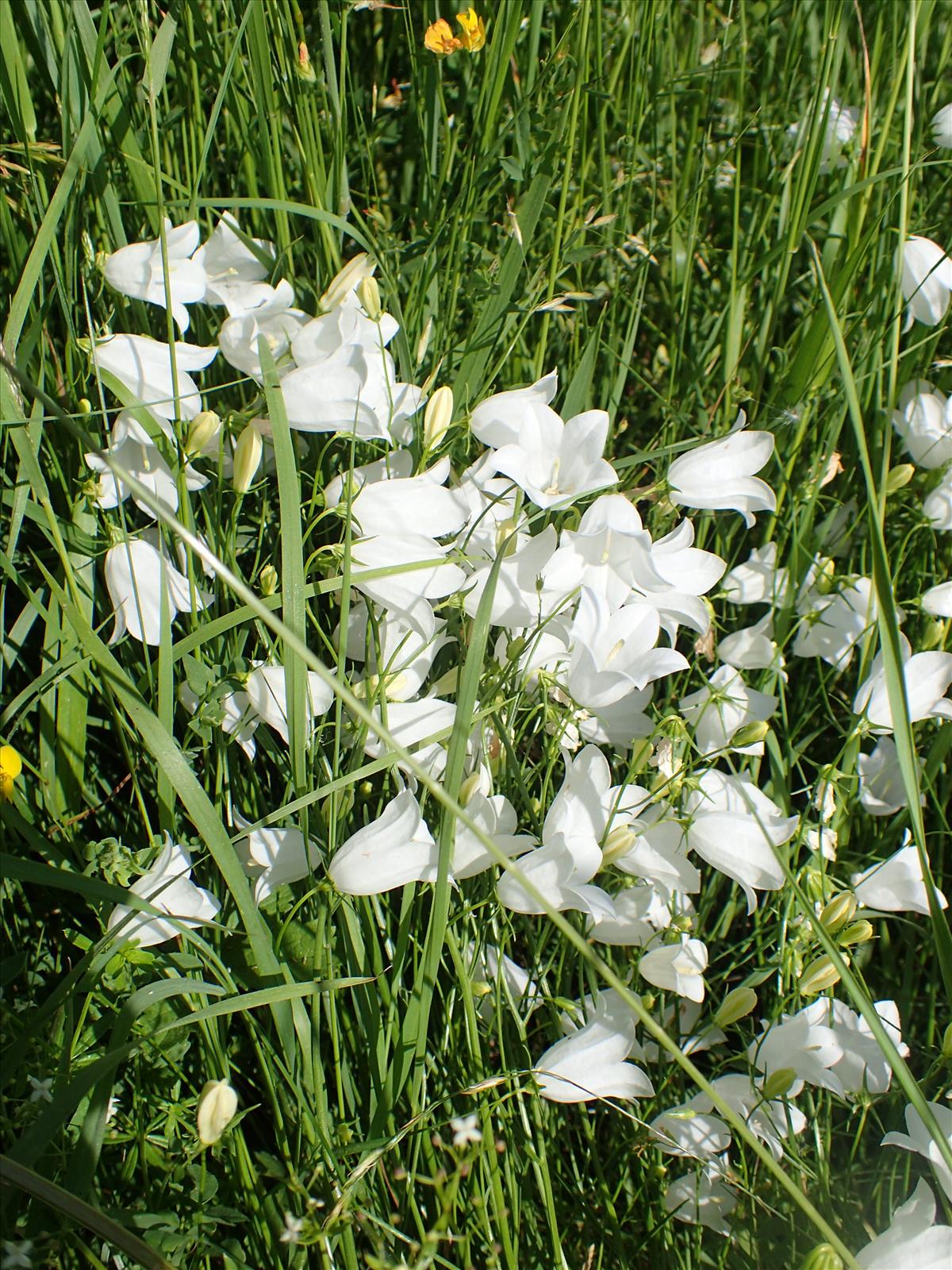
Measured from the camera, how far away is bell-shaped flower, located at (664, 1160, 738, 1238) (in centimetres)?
97

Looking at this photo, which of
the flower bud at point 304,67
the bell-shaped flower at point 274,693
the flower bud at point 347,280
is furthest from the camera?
the flower bud at point 304,67

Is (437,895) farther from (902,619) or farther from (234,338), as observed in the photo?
(902,619)

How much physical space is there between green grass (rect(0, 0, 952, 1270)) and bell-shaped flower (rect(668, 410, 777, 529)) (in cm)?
5

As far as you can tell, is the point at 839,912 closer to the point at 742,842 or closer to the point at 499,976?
the point at 742,842

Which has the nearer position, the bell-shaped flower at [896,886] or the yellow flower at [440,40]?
the bell-shaped flower at [896,886]

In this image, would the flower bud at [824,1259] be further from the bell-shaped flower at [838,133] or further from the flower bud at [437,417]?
the bell-shaped flower at [838,133]

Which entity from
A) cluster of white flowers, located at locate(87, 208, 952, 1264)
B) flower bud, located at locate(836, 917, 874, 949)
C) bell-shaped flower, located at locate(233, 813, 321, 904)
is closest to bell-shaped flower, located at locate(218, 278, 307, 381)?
cluster of white flowers, located at locate(87, 208, 952, 1264)

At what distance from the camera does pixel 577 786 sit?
36.8 inches

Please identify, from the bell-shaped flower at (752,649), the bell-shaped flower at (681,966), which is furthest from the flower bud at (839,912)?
the bell-shaped flower at (752,649)

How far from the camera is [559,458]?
103 cm

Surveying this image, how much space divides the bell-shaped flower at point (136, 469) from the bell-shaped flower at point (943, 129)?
1.17 meters

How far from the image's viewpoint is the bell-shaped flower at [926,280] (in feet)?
4.24

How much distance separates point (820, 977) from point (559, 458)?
58cm

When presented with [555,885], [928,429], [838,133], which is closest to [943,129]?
[838,133]
